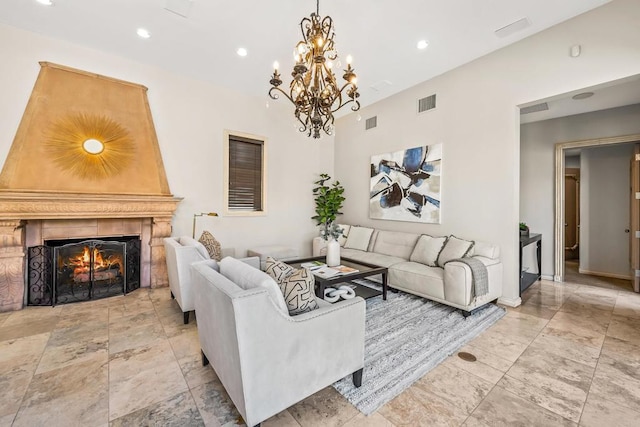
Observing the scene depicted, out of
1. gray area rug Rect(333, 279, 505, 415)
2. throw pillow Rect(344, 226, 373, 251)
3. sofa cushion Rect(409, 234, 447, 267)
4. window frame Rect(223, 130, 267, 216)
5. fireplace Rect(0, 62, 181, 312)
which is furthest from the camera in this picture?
throw pillow Rect(344, 226, 373, 251)

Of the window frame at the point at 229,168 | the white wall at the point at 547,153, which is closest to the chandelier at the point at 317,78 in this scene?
the window frame at the point at 229,168

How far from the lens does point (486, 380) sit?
2.06 m

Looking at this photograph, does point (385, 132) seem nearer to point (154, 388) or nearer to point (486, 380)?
point (486, 380)

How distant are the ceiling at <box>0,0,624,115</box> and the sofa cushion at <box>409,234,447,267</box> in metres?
2.58

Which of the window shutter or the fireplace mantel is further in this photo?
the window shutter

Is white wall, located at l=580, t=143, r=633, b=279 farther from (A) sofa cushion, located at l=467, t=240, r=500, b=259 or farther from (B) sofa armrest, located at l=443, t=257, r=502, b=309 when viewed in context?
(B) sofa armrest, located at l=443, t=257, r=502, b=309

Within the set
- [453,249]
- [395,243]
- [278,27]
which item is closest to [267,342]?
[453,249]

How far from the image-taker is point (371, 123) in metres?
5.54

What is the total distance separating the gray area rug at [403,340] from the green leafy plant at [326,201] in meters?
2.53

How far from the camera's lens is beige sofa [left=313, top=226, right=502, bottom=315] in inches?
124

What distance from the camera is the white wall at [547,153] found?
4.43 meters

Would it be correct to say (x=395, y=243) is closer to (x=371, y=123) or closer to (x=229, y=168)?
(x=371, y=123)

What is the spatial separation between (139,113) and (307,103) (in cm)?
286

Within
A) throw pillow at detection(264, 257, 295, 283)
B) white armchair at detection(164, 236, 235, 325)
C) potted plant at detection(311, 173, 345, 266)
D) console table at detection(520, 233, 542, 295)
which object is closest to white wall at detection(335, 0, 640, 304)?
console table at detection(520, 233, 542, 295)
